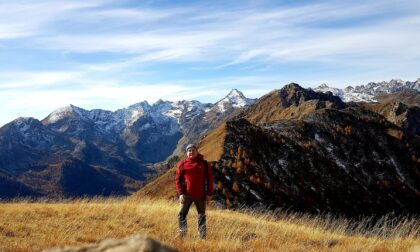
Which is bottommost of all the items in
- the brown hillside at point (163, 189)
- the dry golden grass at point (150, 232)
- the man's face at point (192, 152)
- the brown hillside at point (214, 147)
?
the brown hillside at point (163, 189)

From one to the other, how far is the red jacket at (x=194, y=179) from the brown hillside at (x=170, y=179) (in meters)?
19.9

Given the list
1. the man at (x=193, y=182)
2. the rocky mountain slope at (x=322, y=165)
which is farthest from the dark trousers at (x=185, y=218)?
the rocky mountain slope at (x=322, y=165)

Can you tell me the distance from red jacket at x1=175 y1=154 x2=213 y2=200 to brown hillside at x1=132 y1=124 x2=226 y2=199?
1988 cm

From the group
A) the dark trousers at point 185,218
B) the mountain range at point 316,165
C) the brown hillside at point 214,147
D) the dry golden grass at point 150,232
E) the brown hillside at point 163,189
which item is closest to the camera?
the dry golden grass at point 150,232

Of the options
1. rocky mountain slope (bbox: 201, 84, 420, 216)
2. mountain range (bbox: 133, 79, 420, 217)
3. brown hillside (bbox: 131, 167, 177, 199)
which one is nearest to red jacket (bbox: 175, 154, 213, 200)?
mountain range (bbox: 133, 79, 420, 217)

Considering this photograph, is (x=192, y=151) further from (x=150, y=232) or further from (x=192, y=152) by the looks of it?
(x=150, y=232)

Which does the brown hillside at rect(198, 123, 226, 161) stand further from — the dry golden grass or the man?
the man

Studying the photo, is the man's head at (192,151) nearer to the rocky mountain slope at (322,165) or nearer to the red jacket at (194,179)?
the red jacket at (194,179)

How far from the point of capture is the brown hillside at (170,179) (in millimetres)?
37781

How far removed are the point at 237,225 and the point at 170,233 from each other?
12.5ft

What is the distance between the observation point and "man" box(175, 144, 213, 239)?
51.5 ft

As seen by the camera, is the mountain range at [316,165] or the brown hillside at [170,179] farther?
the mountain range at [316,165]

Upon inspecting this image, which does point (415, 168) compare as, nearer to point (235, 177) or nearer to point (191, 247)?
point (235, 177)

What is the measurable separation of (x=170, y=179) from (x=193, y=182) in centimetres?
2488
